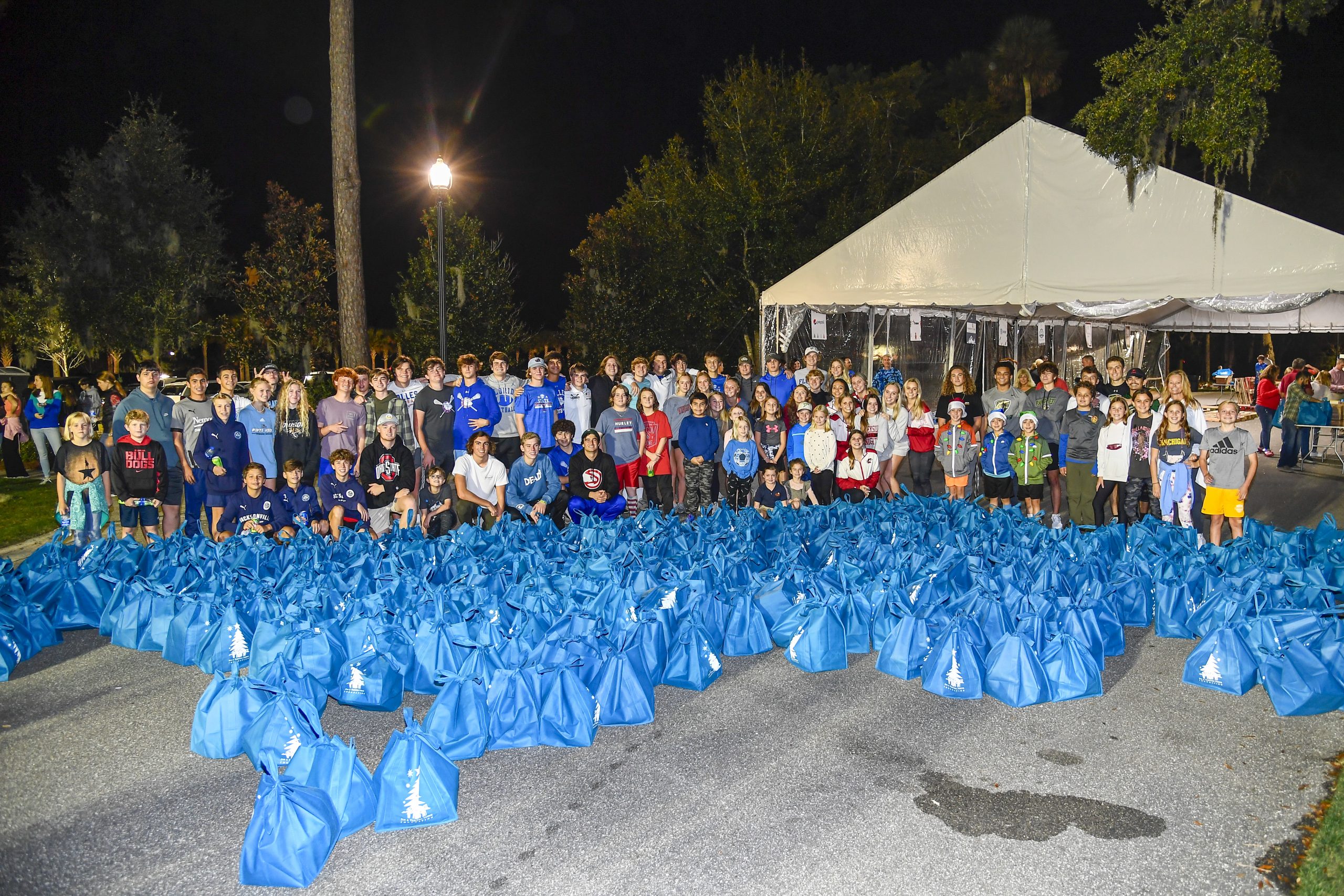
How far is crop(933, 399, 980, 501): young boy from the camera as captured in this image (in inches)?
352

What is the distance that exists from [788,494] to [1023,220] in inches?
236

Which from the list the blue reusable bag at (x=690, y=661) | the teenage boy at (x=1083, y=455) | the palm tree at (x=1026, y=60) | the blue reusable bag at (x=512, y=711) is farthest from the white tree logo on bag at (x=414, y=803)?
the palm tree at (x=1026, y=60)

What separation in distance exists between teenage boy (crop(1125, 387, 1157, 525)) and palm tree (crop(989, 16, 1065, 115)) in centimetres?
3297

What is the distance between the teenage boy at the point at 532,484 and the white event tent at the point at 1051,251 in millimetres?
7061

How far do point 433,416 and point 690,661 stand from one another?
475cm

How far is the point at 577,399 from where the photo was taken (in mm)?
9312

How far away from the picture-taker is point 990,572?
224 inches

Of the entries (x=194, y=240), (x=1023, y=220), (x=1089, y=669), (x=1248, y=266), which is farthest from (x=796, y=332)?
(x=194, y=240)

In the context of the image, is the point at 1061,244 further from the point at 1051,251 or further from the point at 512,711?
the point at 512,711

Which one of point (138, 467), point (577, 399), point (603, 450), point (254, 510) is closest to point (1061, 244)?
point (577, 399)

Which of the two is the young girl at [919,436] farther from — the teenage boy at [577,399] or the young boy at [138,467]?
the young boy at [138,467]

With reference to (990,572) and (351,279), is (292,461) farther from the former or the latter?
(990,572)

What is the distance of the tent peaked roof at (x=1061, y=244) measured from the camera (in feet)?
33.4

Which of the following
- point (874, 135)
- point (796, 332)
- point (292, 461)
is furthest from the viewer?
point (874, 135)
